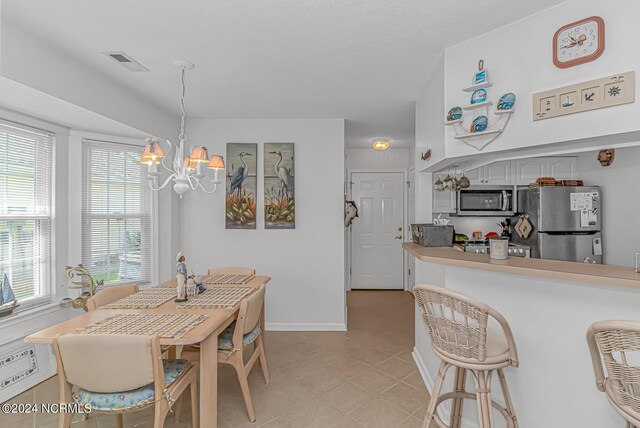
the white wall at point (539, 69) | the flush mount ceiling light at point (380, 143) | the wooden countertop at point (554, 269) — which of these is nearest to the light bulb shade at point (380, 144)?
the flush mount ceiling light at point (380, 143)

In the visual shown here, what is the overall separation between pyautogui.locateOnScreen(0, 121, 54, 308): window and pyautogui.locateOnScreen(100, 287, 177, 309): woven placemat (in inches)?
43.5

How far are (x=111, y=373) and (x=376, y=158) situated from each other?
493 cm

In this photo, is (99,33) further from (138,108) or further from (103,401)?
(103,401)

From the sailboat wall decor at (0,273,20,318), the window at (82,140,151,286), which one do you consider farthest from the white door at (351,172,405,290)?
the sailboat wall decor at (0,273,20,318)

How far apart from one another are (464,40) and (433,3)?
0.50 m

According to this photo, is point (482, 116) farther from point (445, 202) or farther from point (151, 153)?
point (445, 202)

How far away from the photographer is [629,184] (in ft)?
10.2

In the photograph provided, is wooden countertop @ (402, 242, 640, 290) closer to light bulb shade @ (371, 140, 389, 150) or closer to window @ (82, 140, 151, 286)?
window @ (82, 140, 151, 286)

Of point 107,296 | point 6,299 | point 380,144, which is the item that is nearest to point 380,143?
point 380,144

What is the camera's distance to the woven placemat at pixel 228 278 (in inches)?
112

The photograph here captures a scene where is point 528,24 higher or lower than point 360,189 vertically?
higher

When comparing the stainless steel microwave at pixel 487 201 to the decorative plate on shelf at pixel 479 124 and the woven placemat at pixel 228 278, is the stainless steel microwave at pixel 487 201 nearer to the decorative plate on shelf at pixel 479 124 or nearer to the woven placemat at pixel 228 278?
the decorative plate on shelf at pixel 479 124

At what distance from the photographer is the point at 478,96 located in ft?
6.55

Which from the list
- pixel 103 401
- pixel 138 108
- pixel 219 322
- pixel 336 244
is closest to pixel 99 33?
pixel 138 108
